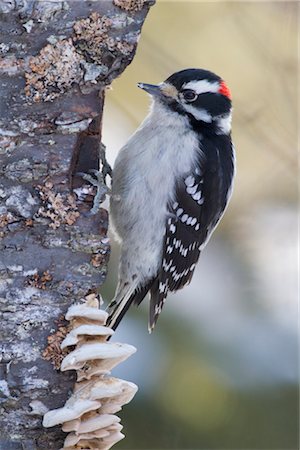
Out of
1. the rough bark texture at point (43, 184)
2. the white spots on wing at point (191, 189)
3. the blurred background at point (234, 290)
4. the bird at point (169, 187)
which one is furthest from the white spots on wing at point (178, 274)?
the rough bark texture at point (43, 184)

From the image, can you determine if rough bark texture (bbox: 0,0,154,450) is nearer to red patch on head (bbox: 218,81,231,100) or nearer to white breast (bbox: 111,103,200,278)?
white breast (bbox: 111,103,200,278)

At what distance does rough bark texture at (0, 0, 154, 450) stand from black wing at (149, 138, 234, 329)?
92cm

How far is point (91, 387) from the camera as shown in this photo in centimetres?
222

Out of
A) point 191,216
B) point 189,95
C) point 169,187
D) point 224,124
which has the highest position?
point 189,95

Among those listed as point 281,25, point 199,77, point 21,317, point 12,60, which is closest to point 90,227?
point 21,317

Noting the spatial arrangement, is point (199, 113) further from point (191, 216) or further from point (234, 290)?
point (234, 290)

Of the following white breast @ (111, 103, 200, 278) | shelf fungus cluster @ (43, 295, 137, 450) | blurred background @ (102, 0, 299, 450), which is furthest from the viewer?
blurred background @ (102, 0, 299, 450)

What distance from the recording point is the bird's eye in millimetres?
3197

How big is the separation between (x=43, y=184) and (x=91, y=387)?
21.0 inches

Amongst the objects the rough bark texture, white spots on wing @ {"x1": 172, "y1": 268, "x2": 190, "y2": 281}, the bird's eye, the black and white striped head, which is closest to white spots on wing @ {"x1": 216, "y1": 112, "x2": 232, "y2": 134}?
the black and white striped head

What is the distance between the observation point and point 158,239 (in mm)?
3232

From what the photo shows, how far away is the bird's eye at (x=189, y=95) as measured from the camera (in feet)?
10.5

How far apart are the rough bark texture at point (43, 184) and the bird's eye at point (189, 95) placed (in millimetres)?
913

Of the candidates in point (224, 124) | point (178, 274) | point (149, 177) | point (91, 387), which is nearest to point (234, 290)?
point (178, 274)
